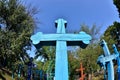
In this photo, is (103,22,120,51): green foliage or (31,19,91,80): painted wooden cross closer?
(31,19,91,80): painted wooden cross

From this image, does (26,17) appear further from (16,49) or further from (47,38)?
(47,38)

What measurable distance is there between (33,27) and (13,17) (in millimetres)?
1733

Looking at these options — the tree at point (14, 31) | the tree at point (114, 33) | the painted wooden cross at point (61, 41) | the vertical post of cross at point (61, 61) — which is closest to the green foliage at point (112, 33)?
the tree at point (114, 33)

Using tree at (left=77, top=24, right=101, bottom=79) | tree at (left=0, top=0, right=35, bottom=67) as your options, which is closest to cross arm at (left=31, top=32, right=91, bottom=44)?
tree at (left=0, top=0, right=35, bottom=67)

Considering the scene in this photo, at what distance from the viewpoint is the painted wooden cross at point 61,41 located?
730cm

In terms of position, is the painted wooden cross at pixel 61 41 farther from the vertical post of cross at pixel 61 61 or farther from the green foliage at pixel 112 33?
the green foliage at pixel 112 33

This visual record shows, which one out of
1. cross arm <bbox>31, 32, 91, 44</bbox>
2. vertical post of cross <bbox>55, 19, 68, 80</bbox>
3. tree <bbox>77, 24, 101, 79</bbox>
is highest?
tree <bbox>77, 24, 101, 79</bbox>

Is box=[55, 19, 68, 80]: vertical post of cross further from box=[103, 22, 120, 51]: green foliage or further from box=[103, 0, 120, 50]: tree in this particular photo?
box=[103, 22, 120, 51]: green foliage

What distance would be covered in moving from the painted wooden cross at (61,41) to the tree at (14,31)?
17179 millimetres

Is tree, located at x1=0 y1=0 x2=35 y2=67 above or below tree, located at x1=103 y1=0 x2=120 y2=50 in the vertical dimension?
below

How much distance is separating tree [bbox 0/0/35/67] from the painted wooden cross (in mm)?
17179

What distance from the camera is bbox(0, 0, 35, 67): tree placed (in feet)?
82.8

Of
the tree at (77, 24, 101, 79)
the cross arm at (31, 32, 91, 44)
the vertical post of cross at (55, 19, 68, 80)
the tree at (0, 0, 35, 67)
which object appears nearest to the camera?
the vertical post of cross at (55, 19, 68, 80)

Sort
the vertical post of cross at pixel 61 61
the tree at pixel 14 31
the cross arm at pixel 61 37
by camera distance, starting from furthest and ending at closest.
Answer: the tree at pixel 14 31 → the cross arm at pixel 61 37 → the vertical post of cross at pixel 61 61
